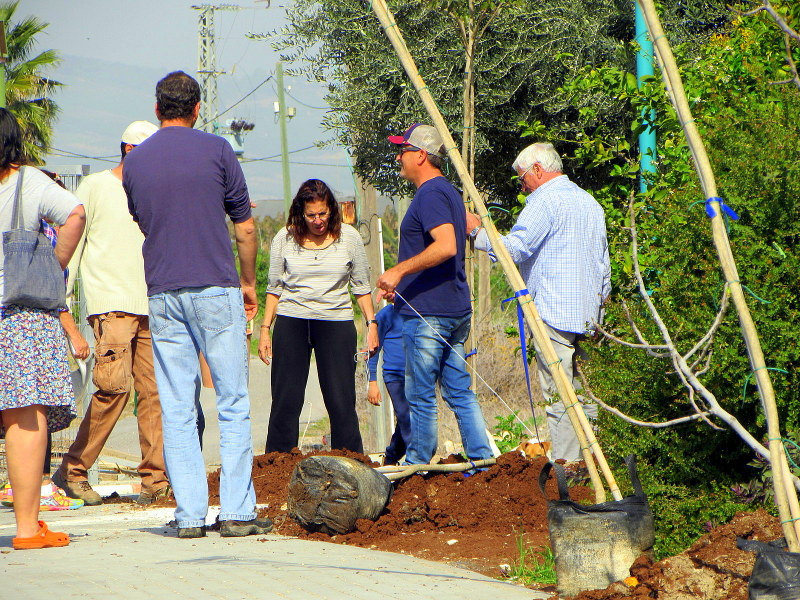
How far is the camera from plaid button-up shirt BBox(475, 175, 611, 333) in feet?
18.1

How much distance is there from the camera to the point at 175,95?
475cm

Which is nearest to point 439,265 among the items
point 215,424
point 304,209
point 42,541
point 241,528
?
point 304,209

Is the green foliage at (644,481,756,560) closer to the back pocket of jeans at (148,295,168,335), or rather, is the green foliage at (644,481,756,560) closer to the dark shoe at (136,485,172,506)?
the back pocket of jeans at (148,295,168,335)

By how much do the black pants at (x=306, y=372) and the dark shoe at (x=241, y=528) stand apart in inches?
66.2

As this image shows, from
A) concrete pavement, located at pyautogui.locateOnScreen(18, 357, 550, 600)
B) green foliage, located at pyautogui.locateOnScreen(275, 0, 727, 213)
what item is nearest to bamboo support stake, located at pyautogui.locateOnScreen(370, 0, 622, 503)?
concrete pavement, located at pyautogui.locateOnScreen(18, 357, 550, 600)

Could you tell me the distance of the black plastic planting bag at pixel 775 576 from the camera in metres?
2.80

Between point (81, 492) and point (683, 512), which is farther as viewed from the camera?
point (81, 492)

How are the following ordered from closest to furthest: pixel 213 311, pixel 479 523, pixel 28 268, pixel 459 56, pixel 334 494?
pixel 28 268 → pixel 213 311 → pixel 334 494 → pixel 479 523 → pixel 459 56

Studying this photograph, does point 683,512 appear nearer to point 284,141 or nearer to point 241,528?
point 241,528

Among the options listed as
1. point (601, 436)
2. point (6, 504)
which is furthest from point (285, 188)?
point (601, 436)

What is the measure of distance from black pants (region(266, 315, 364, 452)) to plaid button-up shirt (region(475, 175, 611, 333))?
1527 millimetres

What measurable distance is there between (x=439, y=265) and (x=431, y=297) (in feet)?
0.62

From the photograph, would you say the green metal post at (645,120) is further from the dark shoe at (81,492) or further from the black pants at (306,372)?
the dark shoe at (81,492)

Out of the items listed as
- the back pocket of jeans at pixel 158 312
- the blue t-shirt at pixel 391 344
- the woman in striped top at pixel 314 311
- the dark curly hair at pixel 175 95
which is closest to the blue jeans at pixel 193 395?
the back pocket of jeans at pixel 158 312
